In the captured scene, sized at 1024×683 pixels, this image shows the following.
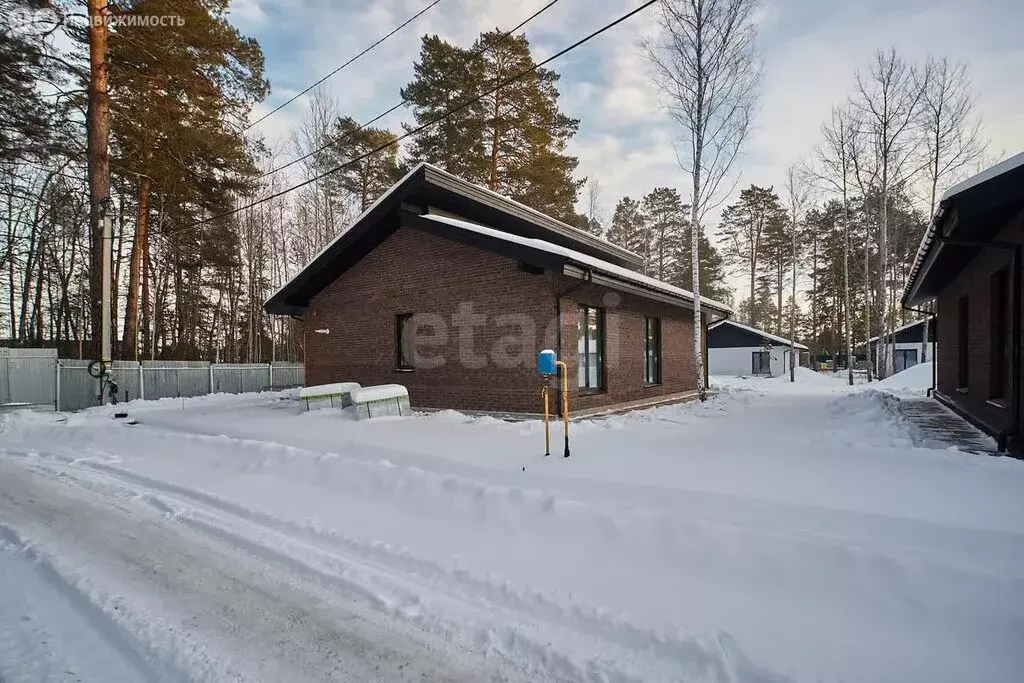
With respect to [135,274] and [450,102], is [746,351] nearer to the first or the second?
[450,102]

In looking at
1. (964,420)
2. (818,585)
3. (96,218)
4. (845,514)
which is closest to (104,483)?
(818,585)

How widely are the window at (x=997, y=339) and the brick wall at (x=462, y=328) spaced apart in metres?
6.28

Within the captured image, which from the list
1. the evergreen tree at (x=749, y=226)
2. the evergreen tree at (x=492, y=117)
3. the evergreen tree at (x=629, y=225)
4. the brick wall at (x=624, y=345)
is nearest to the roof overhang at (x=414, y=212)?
the brick wall at (x=624, y=345)

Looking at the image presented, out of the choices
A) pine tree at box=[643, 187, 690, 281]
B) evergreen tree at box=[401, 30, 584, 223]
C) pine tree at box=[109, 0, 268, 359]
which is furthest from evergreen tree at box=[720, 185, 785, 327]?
pine tree at box=[109, 0, 268, 359]

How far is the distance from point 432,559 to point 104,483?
483 cm

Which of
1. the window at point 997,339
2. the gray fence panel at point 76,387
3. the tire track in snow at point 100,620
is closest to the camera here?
the tire track in snow at point 100,620

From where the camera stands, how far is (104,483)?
18.9ft

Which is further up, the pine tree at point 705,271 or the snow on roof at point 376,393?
the pine tree at point 705,271

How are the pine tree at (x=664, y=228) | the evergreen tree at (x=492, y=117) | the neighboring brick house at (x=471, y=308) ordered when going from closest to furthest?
1. the neighboring brick house at (x=471, y=308)
2. the evergreen tree at (x=492, y=117)
3. the pine tree at (x=664, y=228)

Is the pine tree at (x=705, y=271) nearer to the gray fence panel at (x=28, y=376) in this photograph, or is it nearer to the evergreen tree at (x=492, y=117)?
the evergreen tree at (x=492, y=117)

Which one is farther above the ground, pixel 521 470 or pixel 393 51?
pixel 393 51

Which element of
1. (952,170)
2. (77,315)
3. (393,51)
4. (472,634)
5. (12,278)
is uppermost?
(952,170)

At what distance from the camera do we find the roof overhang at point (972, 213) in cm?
502

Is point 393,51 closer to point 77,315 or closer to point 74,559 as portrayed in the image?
point 74,559
